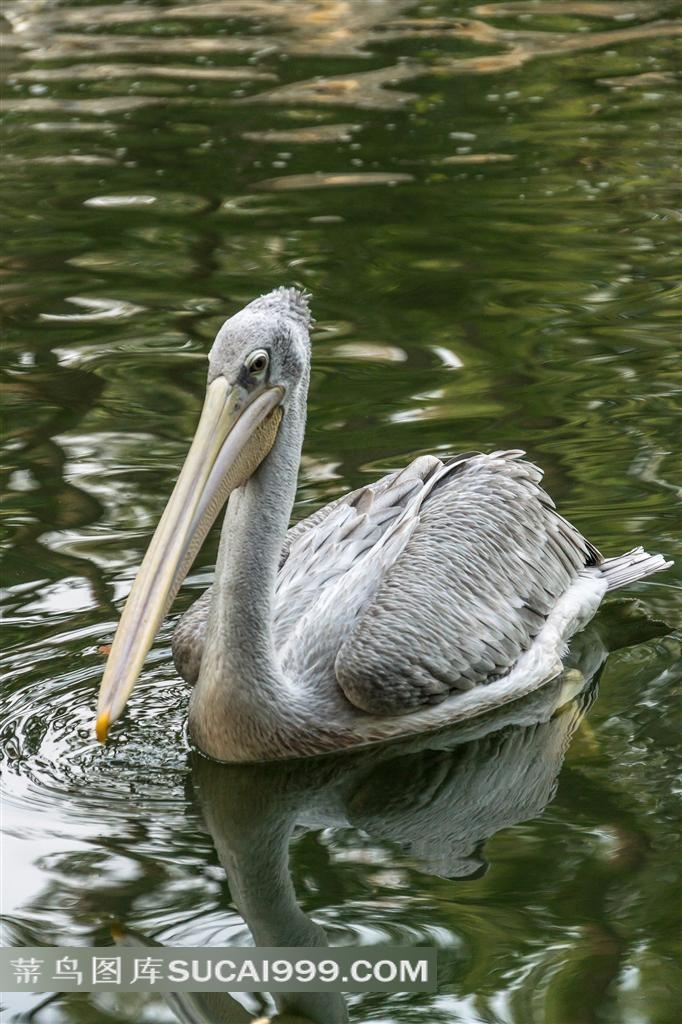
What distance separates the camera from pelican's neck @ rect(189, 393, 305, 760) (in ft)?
15.9

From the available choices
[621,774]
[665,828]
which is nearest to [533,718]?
[621,774]

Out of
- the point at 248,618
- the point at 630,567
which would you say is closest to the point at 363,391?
the point at 630,567

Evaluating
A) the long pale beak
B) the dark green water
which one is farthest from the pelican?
the dark green water

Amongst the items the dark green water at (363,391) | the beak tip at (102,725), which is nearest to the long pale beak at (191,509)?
the beak tip at (102,725)

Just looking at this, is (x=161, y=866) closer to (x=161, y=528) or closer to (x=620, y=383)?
(x=161, y=528)

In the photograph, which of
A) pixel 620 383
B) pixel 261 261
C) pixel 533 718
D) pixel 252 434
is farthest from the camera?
pixel 261 261

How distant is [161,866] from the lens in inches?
176

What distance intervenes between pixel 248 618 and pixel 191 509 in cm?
40

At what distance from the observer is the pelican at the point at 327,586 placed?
4.67m

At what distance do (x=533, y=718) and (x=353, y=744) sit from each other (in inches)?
23.5

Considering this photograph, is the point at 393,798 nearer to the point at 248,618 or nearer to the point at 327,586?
the point at 248,618

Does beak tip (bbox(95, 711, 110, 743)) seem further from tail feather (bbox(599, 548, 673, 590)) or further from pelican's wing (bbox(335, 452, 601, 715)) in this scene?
tail feather (bbox(599, 548, 673, 590))

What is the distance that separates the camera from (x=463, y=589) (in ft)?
17.8

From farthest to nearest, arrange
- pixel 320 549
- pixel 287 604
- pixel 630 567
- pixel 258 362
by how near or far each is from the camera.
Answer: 1. pixel 630 567
2. pixel 320 549
3. pixel 287 604
4. pixel 258 362
